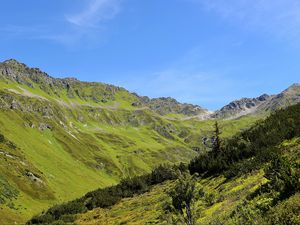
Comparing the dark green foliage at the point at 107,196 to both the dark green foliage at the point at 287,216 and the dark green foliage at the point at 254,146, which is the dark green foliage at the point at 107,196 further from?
the dark green foliage at the point at 287,216

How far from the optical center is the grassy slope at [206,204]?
28328 millimetres

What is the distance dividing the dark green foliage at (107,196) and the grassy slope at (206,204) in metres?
2.64

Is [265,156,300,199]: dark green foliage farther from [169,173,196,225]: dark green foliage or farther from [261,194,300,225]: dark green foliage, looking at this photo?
[169,173,196,225]: dark green foliage

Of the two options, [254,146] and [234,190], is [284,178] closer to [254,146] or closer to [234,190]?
[234,190]

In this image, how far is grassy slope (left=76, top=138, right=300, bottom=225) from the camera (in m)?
28.3

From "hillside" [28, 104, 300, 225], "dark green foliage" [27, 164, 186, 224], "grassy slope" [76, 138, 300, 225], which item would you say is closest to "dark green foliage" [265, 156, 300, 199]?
"hillside" [28, 104, 300, 225]

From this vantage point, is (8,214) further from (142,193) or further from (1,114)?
(1,114)

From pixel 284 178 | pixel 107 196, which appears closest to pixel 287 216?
pixel 284 178

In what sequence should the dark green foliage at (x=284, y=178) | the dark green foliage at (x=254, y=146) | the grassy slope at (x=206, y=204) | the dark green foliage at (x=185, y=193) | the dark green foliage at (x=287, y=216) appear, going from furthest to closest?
the dark green foliage at (x=254, y=146), the grassy slope at (x=206, y=204), the dark green foliage at (x=185, y=193), the dark green foliage at (x=284, y=178), the dark green foliage at (x=287, y=216)

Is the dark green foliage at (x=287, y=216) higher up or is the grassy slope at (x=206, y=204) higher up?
the grassy slope at (x=206, y=204)

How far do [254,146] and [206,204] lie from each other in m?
16.7

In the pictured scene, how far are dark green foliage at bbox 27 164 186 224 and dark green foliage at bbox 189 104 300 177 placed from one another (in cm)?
966

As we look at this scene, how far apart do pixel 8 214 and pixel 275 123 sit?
62704mm

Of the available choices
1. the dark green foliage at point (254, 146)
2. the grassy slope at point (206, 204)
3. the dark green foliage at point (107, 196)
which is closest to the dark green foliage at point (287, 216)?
the grassy slope at point (206, 204)
